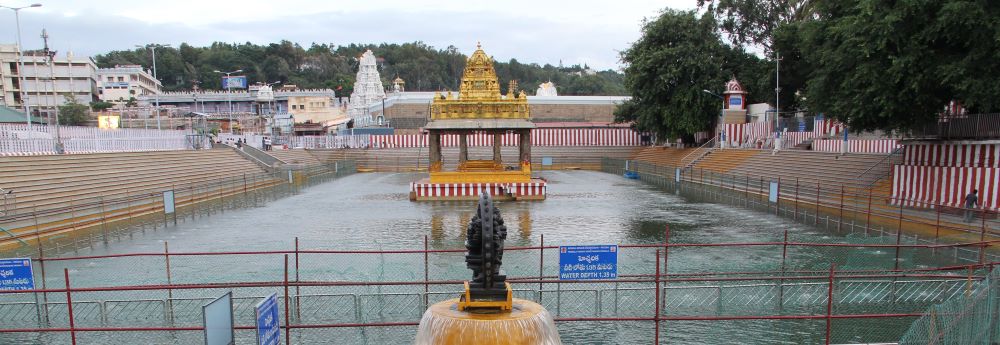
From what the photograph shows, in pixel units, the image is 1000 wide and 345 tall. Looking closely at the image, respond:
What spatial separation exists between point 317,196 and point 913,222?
2745 centimetres

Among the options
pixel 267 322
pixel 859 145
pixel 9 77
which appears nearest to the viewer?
pixel 267 322

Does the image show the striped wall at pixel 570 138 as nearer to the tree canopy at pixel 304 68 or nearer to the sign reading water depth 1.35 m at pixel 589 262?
the sign reading water depth 1.35 m at pixel 589 262

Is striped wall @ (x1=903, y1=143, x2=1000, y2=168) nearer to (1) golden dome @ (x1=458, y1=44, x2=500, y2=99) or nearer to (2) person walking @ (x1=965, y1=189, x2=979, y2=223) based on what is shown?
(2) person walking @ (x1=965, y1=189, x2=979, y2=223)

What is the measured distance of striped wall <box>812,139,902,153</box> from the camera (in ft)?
108

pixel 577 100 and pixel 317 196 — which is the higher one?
pixel 577 100

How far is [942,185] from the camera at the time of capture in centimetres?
2242

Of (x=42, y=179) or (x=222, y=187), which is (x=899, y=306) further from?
(x=222, y=187)

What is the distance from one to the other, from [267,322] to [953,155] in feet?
80.5

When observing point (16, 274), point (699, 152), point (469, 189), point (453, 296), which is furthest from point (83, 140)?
point (699, 152)

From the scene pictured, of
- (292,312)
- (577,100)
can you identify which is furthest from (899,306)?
(577,100)

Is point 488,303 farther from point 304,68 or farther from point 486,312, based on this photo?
point 304,68

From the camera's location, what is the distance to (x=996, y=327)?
8.81 metres

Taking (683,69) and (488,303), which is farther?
(683,69)

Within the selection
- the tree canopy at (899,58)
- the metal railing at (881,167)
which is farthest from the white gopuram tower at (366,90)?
the metal railing at (881,167)
